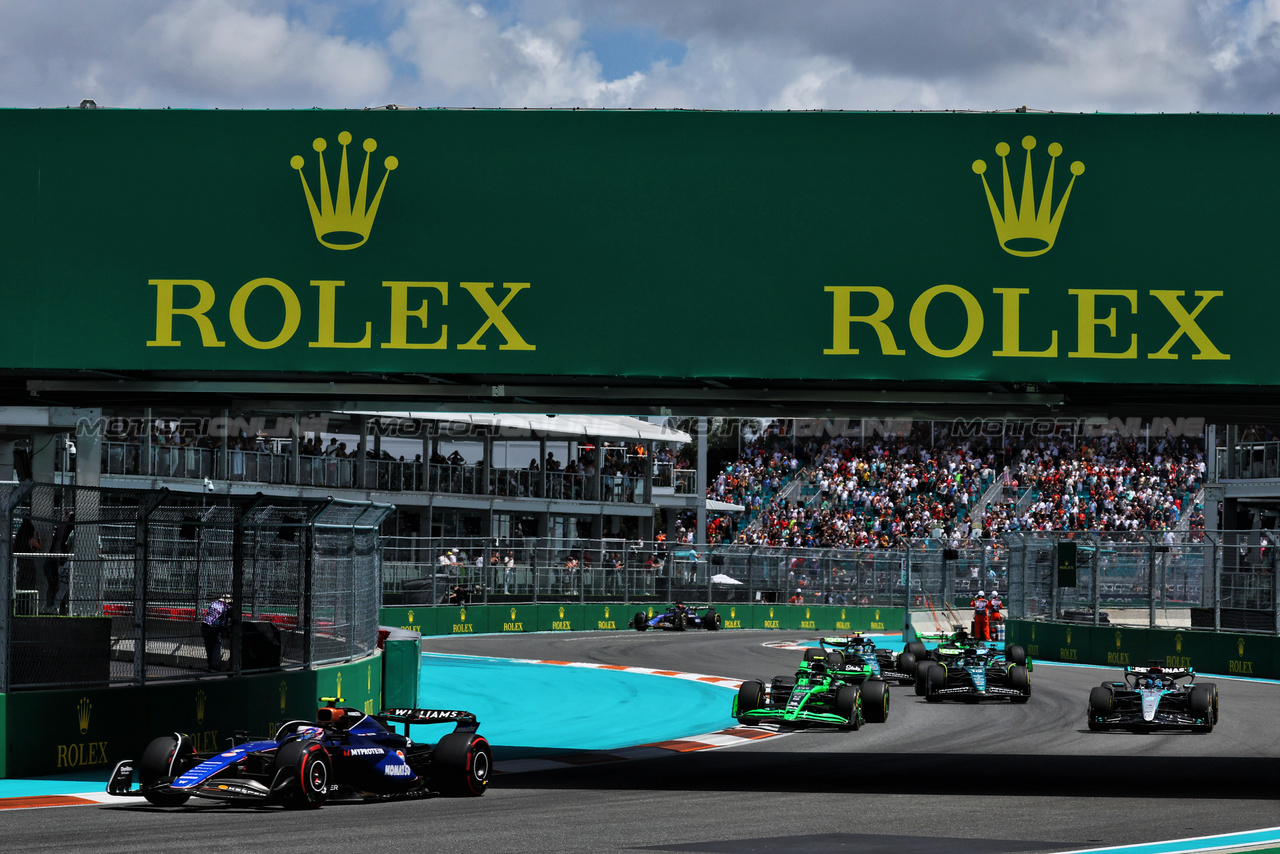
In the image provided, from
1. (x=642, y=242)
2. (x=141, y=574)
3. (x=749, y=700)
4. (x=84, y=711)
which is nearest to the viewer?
(x=642, y=242)

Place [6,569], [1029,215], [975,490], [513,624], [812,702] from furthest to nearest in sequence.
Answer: [975,490]
[513,624]
[812,702]
[6,569]
[1029,215]

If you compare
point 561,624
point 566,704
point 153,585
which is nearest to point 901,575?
point 561,624

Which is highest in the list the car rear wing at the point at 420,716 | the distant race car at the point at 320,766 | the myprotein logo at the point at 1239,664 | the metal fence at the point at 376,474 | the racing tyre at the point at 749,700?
the metal fence at the point at 376,474

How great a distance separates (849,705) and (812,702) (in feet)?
1.69

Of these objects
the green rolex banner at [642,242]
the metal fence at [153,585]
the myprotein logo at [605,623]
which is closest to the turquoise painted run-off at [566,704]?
the metal fence at [153,585]

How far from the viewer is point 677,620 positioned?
130ft

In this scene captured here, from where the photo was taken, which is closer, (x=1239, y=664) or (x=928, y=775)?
(x=928, y=775)

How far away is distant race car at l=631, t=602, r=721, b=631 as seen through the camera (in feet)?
129

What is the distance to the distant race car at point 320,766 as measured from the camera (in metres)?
11.1

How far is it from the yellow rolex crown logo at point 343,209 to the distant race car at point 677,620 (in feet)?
91.9

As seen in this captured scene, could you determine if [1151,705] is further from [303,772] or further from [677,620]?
[677,620]

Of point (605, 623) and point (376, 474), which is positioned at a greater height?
point (376, 474)

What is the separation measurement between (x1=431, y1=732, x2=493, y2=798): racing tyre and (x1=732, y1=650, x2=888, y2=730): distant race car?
6.26 meters

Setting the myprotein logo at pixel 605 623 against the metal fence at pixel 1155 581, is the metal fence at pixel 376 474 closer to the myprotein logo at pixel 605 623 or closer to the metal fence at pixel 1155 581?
the myprotein logo at pixel 605 623
